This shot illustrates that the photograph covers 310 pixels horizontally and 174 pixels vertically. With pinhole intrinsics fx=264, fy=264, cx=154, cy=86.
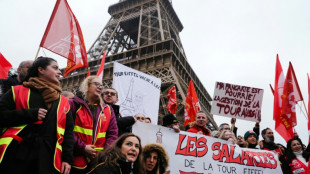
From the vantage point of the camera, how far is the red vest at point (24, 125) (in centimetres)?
199

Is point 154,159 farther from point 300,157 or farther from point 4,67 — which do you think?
point 4,67

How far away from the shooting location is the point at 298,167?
444 cm

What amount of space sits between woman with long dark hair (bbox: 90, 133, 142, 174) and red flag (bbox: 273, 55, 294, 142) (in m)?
3.96

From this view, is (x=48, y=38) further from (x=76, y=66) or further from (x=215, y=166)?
(x=215, y=166)

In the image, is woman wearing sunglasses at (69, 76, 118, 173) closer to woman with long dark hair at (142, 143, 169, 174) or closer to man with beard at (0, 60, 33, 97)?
woman with long dark hair at (142, 143, 169, 174)

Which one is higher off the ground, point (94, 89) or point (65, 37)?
point (65, 37)

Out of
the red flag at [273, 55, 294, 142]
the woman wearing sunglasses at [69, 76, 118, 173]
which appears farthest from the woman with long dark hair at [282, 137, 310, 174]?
the woman wearing sunglasses at [69, 76, 118, 173]

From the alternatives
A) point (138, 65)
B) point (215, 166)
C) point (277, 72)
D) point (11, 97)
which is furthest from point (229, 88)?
point (138, 65)

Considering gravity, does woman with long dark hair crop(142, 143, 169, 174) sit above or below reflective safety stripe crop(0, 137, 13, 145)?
below

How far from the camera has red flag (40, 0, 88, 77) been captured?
15.1 feet

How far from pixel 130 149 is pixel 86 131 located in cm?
51

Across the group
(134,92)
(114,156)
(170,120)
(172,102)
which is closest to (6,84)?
(114,156)

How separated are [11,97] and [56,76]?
0.46m

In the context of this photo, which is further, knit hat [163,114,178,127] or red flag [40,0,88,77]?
red flag [40,0,88,77]
